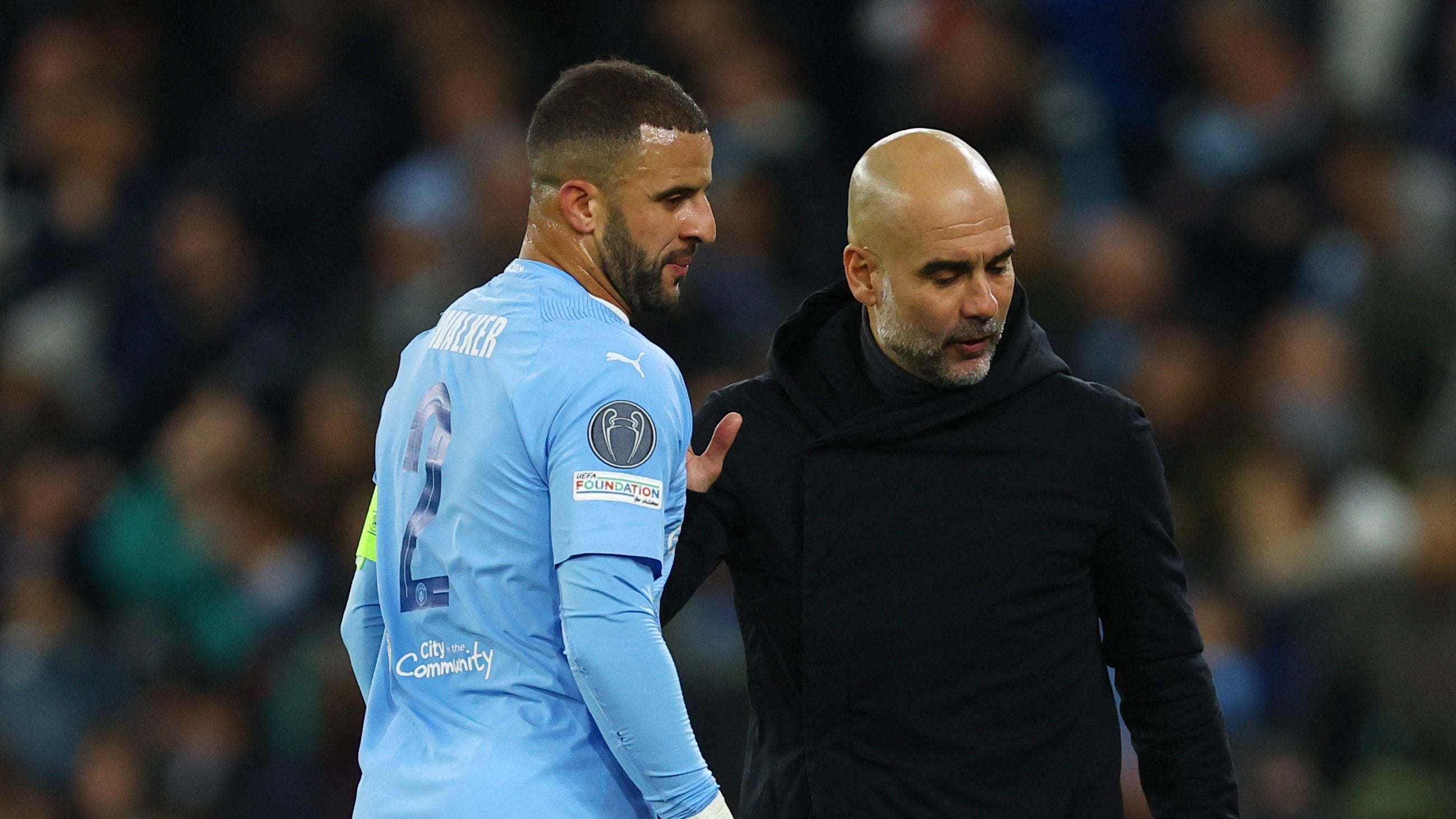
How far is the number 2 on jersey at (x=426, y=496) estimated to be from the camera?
9.86 feet

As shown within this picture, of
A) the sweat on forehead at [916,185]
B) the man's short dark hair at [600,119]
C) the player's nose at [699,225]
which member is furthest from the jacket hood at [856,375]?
the man's short dark hair at [600,119]

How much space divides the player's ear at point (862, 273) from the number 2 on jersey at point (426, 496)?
0.83m

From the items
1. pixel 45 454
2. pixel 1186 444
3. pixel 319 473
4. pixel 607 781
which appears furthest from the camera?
pixel 45 454

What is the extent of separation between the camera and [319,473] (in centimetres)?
756

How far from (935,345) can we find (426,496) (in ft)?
3.03

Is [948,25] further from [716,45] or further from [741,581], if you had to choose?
[741,581]

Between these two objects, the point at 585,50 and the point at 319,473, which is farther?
the point at 585,50

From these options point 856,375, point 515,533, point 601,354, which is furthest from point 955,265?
point 515,533

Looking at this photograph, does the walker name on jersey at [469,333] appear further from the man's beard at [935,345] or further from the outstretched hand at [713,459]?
the man's beard at [935,345]

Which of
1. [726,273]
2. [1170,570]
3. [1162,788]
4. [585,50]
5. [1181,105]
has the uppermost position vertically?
[585,50]

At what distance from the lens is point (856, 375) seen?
3.51m

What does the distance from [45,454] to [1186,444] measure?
484 centimetres

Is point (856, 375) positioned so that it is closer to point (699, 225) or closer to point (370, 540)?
point (699, 225)

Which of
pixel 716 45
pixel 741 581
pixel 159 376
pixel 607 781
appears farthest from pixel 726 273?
pixel 607 781
